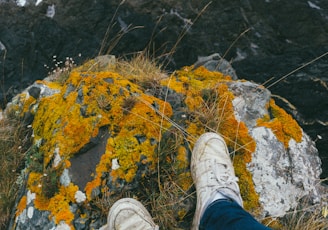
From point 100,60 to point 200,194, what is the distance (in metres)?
1.96

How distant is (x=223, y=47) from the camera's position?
5270 millimetres

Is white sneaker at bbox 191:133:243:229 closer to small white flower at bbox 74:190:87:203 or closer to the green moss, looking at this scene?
the green moss

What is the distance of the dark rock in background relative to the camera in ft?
15.7

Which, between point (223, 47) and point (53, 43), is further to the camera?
point (53, 43)

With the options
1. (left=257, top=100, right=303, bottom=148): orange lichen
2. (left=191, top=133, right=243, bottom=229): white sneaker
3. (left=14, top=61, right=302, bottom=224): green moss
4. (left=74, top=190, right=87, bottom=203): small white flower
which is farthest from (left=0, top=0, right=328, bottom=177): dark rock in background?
(left=74, top=190, right=87, bottom=203): small white flower

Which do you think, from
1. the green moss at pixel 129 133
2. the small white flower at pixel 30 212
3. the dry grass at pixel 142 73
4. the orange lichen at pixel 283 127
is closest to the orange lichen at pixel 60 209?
the green moss at pixel 129 133

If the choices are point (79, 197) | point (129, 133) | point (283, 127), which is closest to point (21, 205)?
point (79, 197)

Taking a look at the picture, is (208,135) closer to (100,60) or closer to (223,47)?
(100,60)

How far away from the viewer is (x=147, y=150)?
3.38 meters

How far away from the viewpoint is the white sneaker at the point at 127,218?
309cm

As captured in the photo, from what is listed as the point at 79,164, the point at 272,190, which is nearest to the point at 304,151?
the point at 272,190

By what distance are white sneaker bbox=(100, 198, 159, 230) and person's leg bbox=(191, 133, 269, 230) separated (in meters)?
0.39

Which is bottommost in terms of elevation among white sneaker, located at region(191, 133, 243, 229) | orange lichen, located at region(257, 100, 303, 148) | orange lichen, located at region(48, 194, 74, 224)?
orange lichen, located at region(257, 100, 303, 148)

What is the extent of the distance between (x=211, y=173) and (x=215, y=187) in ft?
0.56
